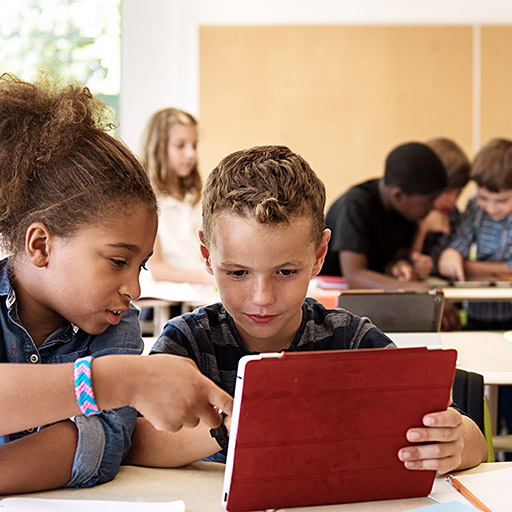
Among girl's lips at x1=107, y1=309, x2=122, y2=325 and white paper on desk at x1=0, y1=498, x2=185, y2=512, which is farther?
girl's lips at x1=107, y1=309, x2=122, y2=325

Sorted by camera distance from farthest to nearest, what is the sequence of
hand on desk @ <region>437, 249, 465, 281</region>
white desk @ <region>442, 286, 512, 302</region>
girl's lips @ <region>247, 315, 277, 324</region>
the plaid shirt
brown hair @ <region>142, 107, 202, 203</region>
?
1. the plaid shirt
2. brown hair @ <region>142, 107, 202, 203</region>
3. hand on desk @ <region>437, 249, 465, 281</region>
4. white desk @ <region>442, 286, 512, 302</region>
5. girl's lips @ <region>247, 315, 277, 324</region>

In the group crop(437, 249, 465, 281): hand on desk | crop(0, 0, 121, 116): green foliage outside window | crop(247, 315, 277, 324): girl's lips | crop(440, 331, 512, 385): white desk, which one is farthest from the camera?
crop(0, 0, 121, 116): green foliage outside window

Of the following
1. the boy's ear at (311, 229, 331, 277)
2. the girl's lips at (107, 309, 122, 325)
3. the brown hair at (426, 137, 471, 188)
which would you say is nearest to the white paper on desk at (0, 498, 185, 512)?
the girl's lips at (107, 309, 122, 325)

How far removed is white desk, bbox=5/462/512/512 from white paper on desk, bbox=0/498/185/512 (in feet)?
0.08

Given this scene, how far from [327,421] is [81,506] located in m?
0.33

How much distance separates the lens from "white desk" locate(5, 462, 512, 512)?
3.21 feet

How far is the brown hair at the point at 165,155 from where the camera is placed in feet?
12.4

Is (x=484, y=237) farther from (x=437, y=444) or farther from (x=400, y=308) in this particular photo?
(x=437, y=444)

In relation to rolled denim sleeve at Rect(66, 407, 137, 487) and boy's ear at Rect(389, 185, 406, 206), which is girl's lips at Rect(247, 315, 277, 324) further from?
boy's ear at Rect(389, 185, 406, 206)

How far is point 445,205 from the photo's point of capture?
3.80 metres

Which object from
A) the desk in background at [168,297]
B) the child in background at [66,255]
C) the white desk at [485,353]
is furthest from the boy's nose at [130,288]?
the desk in background at [168,297]

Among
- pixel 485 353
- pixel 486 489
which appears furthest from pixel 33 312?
pixel 485 353

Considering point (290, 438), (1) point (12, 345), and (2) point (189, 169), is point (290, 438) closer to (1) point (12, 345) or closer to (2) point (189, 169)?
(1) point (12, 345)

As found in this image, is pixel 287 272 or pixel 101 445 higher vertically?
pixel 287 272
